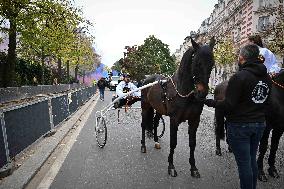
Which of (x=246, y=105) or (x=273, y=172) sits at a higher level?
(x=246, y=105)

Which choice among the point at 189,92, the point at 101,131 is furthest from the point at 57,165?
the point at 189,92

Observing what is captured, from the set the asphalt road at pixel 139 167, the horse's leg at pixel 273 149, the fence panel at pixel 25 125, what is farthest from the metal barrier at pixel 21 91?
the horse's leg at pixel 273 149

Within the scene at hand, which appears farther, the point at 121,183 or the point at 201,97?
the point at 121,183

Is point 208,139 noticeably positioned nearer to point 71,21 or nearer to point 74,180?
point 74,180

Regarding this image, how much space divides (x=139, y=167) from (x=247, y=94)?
3.39 meters

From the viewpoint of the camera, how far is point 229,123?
4.84 meters

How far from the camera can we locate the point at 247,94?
15.1ft

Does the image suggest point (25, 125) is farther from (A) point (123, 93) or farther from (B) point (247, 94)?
(B) point (247, 94)

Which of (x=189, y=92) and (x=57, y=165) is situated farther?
(x=57, y=165)

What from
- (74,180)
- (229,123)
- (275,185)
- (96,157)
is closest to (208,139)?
(96,157)

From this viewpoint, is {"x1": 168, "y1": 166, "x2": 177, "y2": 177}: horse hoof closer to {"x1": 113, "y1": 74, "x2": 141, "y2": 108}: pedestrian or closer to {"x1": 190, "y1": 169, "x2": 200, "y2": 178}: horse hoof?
{"x1": 190, "y1": 169, "x2": 200, "y2": 178}: horse hoof

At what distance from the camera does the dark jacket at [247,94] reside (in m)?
4.54

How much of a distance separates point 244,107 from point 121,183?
8.58ft

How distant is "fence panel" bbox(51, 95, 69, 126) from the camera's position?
11659 mm
